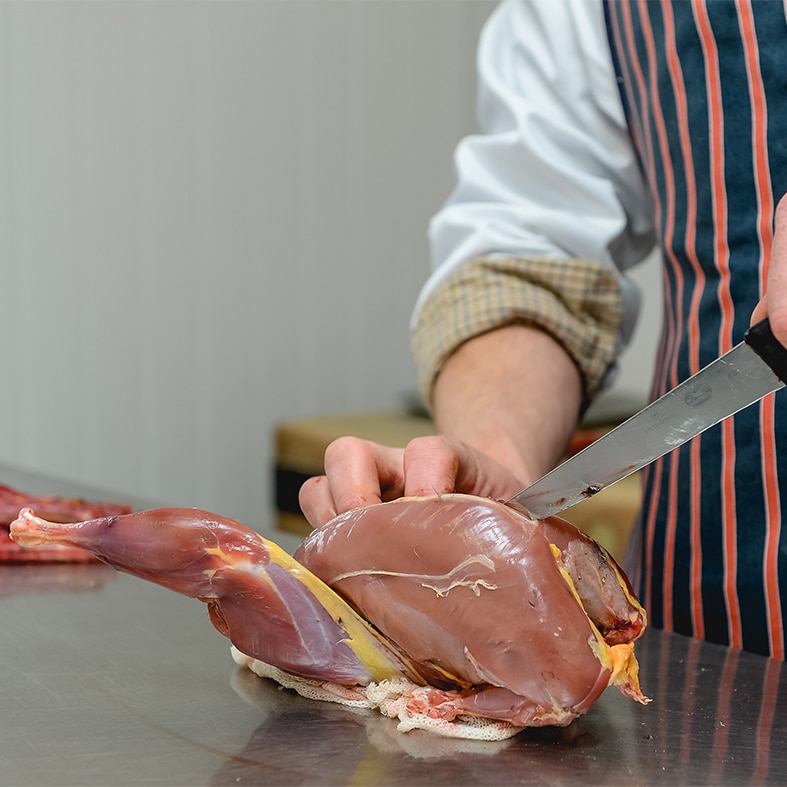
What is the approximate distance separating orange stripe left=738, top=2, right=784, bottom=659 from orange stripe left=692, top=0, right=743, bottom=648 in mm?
38

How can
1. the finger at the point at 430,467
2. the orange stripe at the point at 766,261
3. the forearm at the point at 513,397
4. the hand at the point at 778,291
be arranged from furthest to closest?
the forearm at the point at 513,397, the orange stripe at the point at 766,261, the finger at the point at 430,467, the hand at the point at 778,291

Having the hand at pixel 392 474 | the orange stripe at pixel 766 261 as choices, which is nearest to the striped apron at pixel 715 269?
the orange stripe at pixel 766 261

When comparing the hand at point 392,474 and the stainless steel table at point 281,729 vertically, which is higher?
the hand at point 392,474

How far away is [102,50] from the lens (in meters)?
3.15

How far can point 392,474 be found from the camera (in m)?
1.04

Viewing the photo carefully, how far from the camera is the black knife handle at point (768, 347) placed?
72 cm

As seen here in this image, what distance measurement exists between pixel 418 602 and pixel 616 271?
0.71m

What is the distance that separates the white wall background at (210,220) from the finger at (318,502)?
2.28 meters

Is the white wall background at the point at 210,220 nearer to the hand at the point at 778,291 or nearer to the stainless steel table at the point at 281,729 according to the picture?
the stainless steel table at the point at 281,729

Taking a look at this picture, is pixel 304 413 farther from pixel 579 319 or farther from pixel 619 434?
pixel 619 434

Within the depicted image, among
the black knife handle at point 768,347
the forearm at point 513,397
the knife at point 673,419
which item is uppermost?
the black knife handle at point 768,347

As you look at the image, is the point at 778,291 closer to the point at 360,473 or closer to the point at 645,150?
the point at 360,473

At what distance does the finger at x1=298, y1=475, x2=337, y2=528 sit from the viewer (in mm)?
995

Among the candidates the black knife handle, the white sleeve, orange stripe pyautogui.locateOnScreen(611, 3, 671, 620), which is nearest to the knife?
the black knife handle
